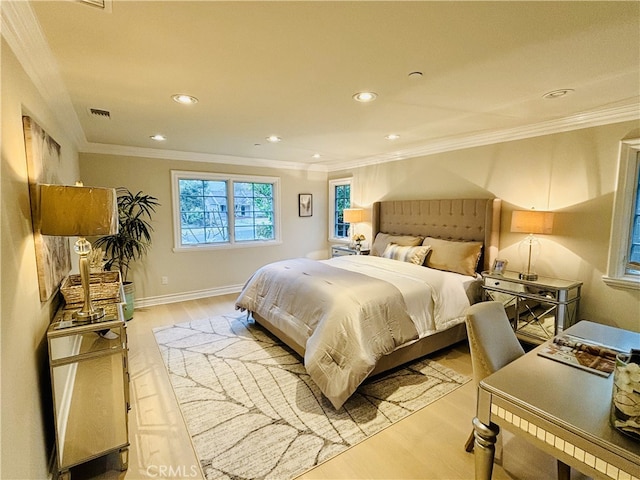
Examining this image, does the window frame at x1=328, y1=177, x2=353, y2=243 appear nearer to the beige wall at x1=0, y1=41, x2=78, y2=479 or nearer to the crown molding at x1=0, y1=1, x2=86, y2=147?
the crown molding at x1=0, y1=1, x2=86, y2=147

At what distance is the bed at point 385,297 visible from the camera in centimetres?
238

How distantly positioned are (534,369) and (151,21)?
2.51 metres

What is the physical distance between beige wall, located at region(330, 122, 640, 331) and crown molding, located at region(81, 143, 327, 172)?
3007 mm

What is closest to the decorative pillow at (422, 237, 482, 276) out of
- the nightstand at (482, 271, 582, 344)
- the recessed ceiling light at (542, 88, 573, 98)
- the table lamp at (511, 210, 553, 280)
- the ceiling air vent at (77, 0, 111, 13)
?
the nightstand at (482, 271, 582, 344)

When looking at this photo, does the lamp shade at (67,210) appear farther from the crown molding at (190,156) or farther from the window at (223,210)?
the window at (223,210)

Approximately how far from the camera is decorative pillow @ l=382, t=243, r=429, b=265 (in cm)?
394

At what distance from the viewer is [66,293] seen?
2031 mm

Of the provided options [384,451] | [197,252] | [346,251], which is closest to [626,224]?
[384,451]

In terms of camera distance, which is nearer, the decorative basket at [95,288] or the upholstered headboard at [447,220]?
the decorative basket at [95,288]

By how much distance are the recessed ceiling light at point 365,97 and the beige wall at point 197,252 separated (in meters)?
3.35

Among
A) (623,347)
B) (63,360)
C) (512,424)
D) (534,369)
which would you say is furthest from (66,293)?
(623,347)

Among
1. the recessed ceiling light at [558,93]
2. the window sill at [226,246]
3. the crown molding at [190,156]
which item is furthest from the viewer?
the window sill at [226,246]

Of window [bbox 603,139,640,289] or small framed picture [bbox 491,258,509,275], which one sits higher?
window [bbox 603,139,640,289]

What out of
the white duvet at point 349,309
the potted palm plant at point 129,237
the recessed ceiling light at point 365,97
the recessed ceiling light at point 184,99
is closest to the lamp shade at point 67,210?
the recessed ceiling light at point 184,99
